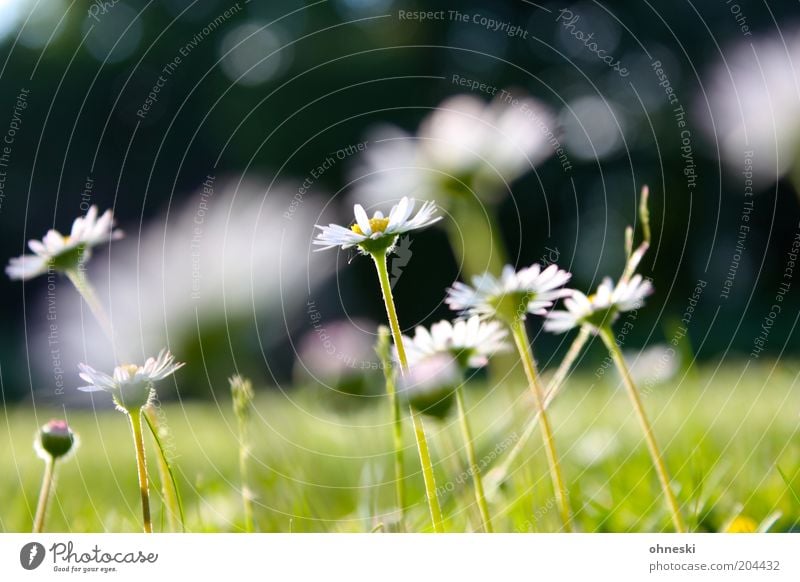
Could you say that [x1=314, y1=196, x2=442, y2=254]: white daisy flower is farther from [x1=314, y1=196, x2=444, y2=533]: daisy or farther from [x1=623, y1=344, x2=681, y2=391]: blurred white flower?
[x1=623, y1=344, x2=681, y2=391]: blurred white flower

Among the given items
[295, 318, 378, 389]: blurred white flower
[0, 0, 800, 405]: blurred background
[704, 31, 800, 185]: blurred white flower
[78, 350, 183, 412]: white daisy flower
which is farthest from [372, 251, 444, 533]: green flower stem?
[704, 31, 800, 185]: blurred white flower

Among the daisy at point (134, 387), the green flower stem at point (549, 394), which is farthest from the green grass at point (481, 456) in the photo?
the daisy at point (134, 387)

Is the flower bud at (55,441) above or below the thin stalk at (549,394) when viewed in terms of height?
above

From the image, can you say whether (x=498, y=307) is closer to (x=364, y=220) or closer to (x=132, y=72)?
(x=364, y=220)

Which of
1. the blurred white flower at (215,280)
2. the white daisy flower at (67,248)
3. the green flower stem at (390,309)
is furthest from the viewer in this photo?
the blurred white flower at (215,280)

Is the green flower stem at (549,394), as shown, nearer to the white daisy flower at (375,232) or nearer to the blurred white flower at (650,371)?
the white daisy flower at (375,232)

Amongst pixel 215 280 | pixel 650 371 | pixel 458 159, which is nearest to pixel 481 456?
pixel 458 159
